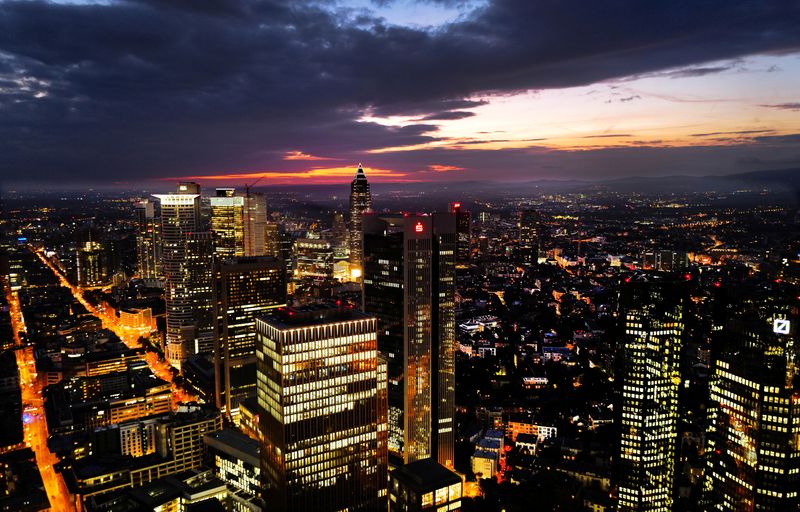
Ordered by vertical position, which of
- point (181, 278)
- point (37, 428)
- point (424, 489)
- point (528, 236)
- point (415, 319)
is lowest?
point (37, 428)

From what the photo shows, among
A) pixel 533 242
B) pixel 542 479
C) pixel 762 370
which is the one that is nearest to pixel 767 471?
pixel 762 370

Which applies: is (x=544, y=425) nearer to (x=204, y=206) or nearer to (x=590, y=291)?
(x=590, y=291)

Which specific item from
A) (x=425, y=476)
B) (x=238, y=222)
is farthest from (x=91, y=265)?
(x=425, y=476)

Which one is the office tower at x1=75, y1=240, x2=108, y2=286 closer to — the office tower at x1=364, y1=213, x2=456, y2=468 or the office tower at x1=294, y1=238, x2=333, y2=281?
the office tower at x1=294, y1=238, x2=333, y2=281

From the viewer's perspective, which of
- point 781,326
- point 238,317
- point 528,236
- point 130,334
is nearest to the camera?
point 781,326

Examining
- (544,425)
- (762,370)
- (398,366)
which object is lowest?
(544,425)

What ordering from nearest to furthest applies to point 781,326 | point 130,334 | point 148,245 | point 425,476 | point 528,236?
point 425,476 → point 781,326 → point 130,334 → point 148,245 → point 528,236

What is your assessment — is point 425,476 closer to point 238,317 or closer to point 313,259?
point 238,317
